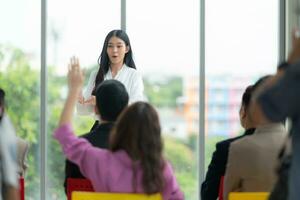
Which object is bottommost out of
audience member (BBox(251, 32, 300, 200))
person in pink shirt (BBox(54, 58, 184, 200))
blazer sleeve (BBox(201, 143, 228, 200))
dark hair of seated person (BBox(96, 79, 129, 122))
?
blazer sleeve (BBox(201, 143, 228, 200))

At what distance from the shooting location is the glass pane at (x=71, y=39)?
→ 260 inches

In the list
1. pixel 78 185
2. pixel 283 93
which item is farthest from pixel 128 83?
pixel 283 93

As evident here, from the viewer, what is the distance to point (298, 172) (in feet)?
7.36

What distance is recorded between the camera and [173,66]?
6.63 meters

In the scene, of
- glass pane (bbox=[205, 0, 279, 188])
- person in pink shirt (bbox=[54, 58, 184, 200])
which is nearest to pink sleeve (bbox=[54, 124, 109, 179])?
person in pink shirt (bbox=[54, 58, 184, 200])

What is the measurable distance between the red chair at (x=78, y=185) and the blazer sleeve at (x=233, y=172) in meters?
0.63

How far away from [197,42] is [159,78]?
501 millimetres

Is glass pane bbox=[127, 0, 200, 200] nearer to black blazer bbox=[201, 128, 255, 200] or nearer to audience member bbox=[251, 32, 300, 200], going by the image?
black blazer bbox=[201, 128, 255, 200]

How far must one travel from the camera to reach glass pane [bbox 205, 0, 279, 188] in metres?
6.61

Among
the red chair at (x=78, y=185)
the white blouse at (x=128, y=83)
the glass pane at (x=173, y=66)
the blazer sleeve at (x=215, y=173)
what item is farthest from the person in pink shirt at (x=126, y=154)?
the glass pane at (x=173, y=66)

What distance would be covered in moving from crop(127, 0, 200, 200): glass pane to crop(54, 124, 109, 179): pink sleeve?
3.60m

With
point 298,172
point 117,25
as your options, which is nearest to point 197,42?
point 117,25

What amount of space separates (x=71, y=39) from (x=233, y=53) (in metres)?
1.55

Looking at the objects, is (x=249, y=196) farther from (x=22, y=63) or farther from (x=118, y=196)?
(x=22, y=63)
